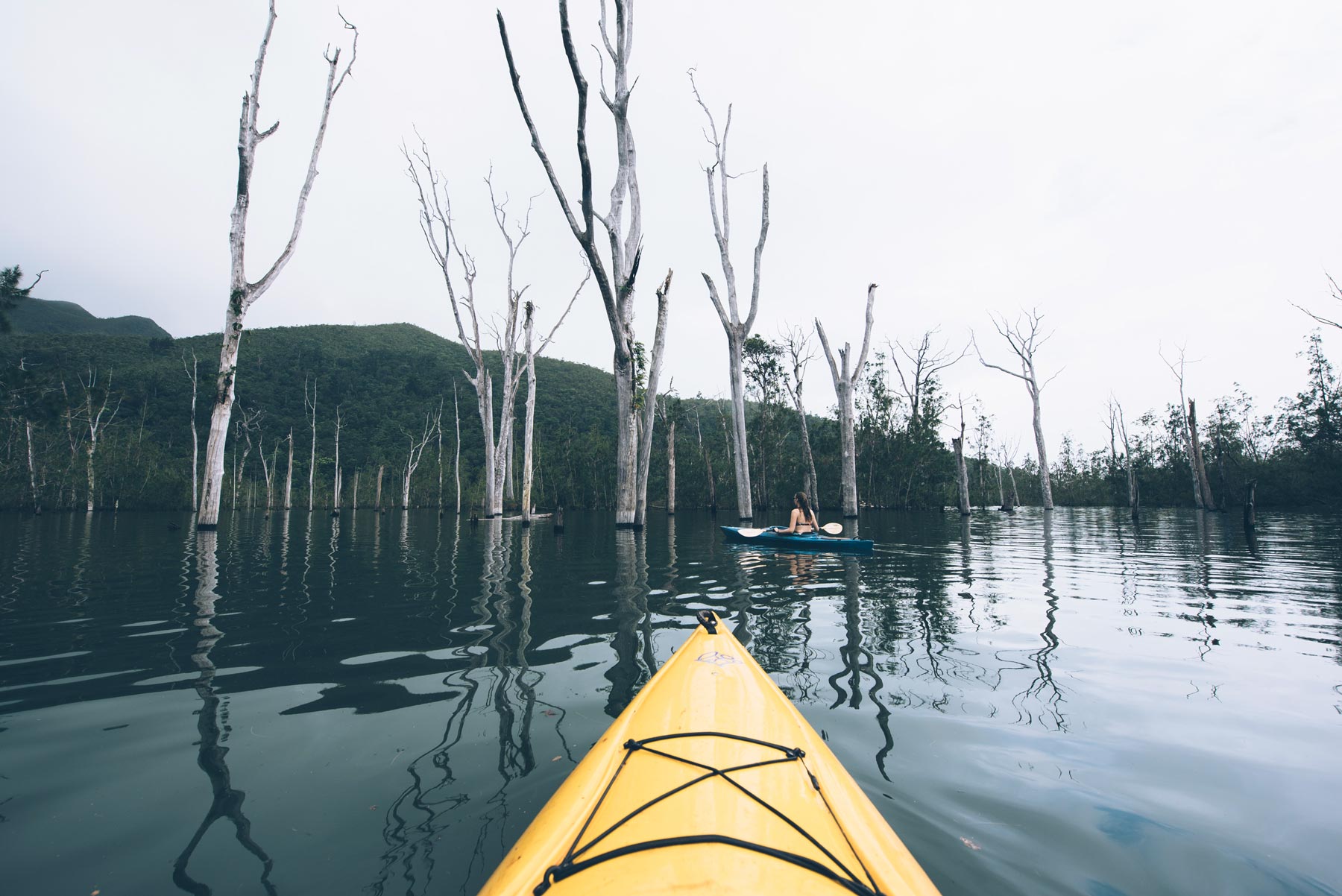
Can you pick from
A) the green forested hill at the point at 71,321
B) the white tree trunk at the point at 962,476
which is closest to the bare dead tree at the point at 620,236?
the white tree trunk at the point at 962,476

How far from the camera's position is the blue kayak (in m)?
12.8

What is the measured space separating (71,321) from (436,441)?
96.6 m

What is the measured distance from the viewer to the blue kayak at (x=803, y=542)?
1283 cm

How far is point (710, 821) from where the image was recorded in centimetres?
192

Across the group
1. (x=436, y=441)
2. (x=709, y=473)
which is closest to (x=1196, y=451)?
(x=709, y=473)

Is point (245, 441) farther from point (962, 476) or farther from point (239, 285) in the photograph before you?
point (962, 476)

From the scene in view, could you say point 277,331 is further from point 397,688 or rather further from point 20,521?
point 397,688

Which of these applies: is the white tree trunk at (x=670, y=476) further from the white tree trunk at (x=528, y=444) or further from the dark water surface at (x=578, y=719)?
the dark water surface at (x=578, y=719)

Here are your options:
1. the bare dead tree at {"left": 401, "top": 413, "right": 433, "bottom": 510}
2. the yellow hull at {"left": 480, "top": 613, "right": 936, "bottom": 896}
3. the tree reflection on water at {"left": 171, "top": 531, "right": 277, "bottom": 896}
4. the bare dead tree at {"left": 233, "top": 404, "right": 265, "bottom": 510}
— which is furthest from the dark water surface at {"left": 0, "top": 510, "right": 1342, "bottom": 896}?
the bare dead tree at {"left": 233, "top": 404, "right": 265, "bottom": 510}

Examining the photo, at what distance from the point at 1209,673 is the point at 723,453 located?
1875 inches

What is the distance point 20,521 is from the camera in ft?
82.5

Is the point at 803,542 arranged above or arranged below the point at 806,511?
below

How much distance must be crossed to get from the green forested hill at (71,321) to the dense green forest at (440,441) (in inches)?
1797

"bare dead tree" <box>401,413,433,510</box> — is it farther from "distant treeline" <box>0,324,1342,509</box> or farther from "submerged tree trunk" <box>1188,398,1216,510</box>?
"submerged tree trunk" <box>1188,398,1216,510</box>
